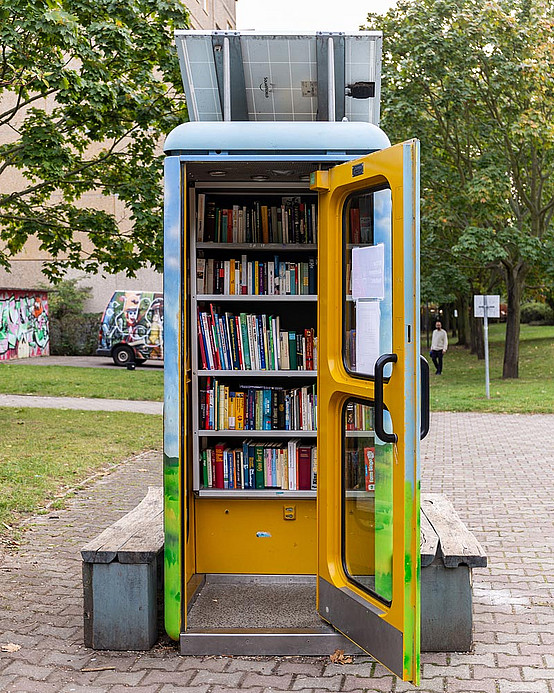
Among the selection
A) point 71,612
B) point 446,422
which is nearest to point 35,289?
Result: point 446,422

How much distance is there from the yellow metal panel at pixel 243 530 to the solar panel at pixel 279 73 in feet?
8.07

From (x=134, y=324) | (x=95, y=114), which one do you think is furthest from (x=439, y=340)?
(x=95, y=114)

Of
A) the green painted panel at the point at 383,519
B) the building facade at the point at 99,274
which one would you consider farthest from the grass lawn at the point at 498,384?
the green painted panel at the point at 383,519

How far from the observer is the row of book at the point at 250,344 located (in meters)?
5.89

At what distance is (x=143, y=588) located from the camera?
5074 mm

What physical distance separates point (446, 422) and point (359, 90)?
13.4 m

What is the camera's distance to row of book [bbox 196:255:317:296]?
5.96 meters

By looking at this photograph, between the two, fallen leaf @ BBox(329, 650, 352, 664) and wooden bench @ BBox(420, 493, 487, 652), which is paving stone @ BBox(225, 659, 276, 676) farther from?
wooden bench @ BBox(420, 493, 487, 652)

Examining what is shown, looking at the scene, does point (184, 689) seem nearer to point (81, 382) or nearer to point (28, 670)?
point (28, 670)

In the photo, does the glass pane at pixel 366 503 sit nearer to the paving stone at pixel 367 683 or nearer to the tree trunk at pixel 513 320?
the paving stone at pixel 367 683

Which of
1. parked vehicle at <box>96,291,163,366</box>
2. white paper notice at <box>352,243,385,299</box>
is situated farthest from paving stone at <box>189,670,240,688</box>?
Result: parked vehicle at <box>96,291,163,366</box>

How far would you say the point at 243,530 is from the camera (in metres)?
5.99

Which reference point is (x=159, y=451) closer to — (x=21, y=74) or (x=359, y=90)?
(x=21, y=74)

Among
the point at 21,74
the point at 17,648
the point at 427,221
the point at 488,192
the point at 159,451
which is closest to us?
the point at 17,648
